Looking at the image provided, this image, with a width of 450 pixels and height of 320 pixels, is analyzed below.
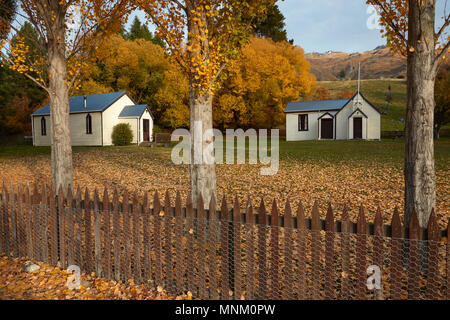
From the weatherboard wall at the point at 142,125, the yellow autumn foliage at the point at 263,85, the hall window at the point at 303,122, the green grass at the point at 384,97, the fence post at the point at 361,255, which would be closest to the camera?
the fence post at the point at 361,255

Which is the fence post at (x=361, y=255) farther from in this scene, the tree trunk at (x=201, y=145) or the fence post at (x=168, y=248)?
the tree trunk at (x=201, y=145)

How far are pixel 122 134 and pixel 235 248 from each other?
100ft

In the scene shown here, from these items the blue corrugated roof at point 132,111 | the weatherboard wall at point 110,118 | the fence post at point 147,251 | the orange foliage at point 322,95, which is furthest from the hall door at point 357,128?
the fence post at point 147,251

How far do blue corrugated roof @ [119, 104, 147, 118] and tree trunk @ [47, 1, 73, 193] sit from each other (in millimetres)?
25425

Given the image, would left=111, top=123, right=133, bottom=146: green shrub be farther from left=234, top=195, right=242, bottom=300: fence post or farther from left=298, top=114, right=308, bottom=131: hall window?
left=234, top=195, right=242, bottom=300: fence post

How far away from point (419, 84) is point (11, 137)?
169ft

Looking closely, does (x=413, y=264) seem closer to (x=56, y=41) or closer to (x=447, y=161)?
(x=56, y=41)

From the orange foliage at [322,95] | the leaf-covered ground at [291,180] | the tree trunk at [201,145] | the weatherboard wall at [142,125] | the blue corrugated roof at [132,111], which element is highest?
the orange foliage at [322,95]

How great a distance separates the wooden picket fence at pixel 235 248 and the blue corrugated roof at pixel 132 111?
28.5 meters

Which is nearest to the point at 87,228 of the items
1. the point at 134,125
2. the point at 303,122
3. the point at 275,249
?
the point at 275,249

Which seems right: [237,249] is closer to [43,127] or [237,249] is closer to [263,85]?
[263,85]

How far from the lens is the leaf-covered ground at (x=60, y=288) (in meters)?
4.02

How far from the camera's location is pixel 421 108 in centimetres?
421
